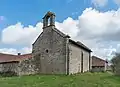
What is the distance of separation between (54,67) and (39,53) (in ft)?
15.4

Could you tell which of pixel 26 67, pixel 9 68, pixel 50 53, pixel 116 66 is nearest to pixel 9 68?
pixel 9 68

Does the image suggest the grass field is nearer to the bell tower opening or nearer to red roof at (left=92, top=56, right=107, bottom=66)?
the bell tower opening

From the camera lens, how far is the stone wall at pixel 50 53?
38.9 meters

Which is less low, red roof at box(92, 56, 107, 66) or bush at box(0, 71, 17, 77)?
red roof at box(92, 56, 107, 66)

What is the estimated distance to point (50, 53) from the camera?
4078cm

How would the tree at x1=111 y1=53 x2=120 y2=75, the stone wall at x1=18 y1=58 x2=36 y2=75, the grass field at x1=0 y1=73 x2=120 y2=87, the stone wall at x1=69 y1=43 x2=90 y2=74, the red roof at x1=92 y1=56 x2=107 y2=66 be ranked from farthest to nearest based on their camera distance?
the red roof at x1=92 y1=56 x2=107 y2=66 < the tree at x1=111 y1=53 x2=120 y2=75 < the stone wall at x1=69 y1=43 x2=90 y2=74 < the stone wall at x1=18 y1=58 x2=36 y2=75 < the grass field at x1=0 y1=73 x2=120 y2=87

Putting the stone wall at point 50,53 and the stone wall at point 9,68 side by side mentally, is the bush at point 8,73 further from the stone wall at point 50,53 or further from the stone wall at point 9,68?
the stone wall at point 50,53

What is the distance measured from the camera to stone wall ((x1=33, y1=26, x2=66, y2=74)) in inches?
1532

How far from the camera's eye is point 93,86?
955 inches

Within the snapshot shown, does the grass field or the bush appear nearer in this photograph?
the grass field

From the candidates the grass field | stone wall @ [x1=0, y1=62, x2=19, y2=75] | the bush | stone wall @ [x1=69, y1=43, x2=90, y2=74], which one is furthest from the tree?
the bush

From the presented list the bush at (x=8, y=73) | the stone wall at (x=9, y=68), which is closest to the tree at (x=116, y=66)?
the stone wall at (x=9, y=68)

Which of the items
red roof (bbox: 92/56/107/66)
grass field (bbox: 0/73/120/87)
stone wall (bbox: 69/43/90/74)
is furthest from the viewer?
red roof (bbox: 92/56/107/66)

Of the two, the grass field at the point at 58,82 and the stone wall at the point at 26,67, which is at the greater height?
the stone wall at the point at 26,67
